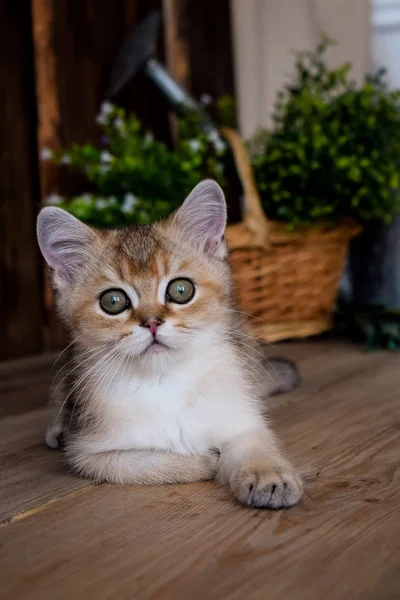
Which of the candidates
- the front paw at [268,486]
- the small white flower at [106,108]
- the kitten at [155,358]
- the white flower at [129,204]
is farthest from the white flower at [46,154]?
the front paw at [268,486]

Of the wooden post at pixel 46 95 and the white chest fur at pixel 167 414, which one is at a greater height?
the wooden post at pixel 46 95

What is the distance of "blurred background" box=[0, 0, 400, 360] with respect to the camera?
284 cm

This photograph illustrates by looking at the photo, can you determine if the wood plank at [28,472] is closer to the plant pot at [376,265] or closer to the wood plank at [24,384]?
the wood plank at [24,384]

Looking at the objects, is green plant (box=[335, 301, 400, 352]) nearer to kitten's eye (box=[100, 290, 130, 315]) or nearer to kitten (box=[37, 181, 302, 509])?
kitten (box=[37, 181, 302, 509])

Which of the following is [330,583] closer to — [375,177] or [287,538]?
[287,538]

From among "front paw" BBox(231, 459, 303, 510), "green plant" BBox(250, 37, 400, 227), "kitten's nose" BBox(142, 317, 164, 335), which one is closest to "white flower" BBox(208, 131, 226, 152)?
"green plant" BBox(250, 37, 400, 227)

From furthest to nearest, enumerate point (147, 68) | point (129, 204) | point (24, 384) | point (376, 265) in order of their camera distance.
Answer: point (376, 265), point (147, 68), point (129, 204), point (24, 384)

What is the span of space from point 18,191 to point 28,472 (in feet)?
5.45

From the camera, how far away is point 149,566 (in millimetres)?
973

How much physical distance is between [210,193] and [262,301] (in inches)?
55.2

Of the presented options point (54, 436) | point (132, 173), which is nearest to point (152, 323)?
point (54, 436)

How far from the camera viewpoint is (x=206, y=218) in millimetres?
1546

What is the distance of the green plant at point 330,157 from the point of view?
2.80m

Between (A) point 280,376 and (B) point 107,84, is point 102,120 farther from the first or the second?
(A) point 280,376
